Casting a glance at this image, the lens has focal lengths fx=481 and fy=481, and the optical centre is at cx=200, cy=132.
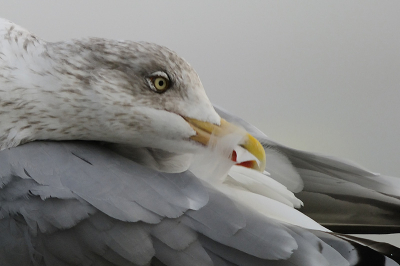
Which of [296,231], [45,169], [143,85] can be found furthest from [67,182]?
[296,231]

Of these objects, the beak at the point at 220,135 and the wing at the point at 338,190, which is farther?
the wing at the point at 338,190

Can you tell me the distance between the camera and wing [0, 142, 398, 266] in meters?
0.52

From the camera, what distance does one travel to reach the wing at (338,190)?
72 cm

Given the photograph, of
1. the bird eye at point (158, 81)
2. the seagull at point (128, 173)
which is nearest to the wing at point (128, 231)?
the seagull at point (128, 173)

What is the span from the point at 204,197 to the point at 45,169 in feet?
0.60

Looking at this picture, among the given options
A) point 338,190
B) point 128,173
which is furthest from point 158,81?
point 338,190

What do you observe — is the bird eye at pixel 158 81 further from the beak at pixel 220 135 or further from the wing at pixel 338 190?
the wing at pixel 338 190

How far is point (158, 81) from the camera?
1.90ft

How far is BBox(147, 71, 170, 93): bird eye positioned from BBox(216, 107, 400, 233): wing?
0.88ft

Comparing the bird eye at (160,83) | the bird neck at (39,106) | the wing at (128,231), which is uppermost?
the bird eye at (160,83)

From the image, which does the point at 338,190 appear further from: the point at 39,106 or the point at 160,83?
the point at 39,106

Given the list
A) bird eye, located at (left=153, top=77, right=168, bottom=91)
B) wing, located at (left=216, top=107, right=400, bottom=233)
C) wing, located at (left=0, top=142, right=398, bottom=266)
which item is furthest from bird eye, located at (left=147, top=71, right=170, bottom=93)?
wing, located at (left=216, top=107, right=400, bottom=233)

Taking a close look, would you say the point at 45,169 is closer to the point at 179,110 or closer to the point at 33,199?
the point at 33,199

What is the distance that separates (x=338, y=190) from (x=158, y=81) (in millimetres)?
343
